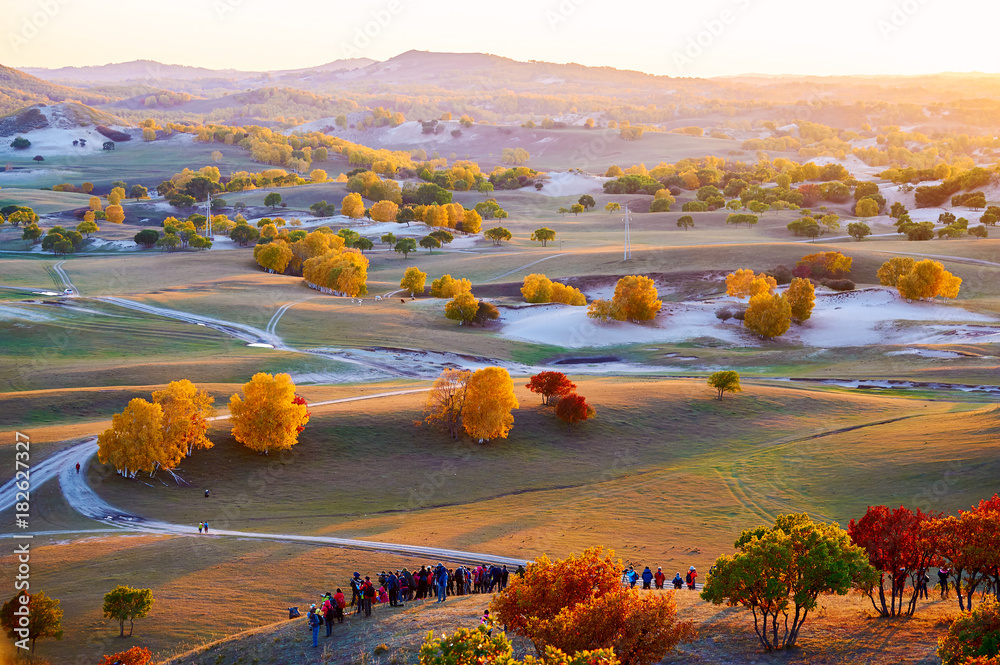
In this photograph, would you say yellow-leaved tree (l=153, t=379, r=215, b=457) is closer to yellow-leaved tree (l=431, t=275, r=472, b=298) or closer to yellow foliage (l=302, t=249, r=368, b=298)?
yellow foliage (l=302, t=249, r=368, b=298)

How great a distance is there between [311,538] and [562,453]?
1820cm

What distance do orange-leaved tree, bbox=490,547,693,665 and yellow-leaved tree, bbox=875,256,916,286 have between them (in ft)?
280

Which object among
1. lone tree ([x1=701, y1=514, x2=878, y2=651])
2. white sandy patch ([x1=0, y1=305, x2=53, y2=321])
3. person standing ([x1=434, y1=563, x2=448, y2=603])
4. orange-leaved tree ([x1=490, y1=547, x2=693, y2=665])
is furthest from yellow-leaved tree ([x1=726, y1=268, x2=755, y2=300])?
orange-leaved tree ([x1=490, y1=547, x2=693, y2=665])

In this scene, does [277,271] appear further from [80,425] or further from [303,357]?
[80,425]

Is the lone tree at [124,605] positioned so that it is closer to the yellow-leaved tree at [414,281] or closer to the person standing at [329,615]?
the person standing at [329,615]

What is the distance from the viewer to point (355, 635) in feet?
78.3

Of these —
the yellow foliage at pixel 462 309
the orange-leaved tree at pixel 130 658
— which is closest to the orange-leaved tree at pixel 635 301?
the yellow foliage at pixel 462 309

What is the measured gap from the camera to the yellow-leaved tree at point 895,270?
304 ft

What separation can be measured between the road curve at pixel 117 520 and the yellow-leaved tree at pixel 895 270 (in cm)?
7832

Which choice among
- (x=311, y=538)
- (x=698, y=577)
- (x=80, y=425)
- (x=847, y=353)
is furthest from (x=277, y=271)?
(x=698, y=577)

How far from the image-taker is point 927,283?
89.8 metres

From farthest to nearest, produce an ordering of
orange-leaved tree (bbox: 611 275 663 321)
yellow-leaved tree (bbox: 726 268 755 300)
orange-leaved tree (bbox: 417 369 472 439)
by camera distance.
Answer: yellow-leaved tree (bbox: 726 268 755 300), orange-leaved tree (bbox: 611 275 663 321), orange-leaved tree (bbox: 417 369 472 439)

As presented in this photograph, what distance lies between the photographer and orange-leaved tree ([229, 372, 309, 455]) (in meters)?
45.4

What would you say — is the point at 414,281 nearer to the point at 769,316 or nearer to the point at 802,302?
the point at 769,316
